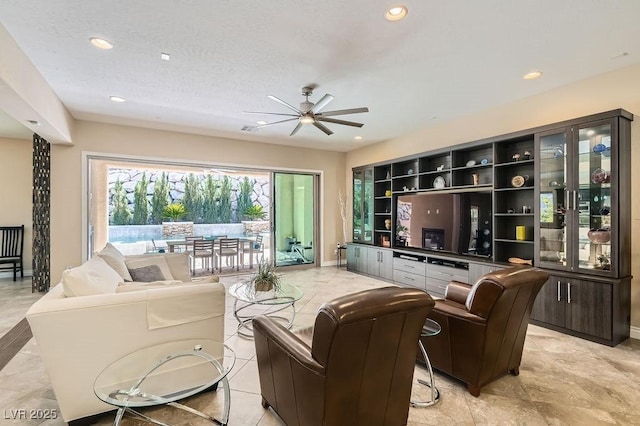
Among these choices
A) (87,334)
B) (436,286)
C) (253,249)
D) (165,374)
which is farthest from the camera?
(253,249)

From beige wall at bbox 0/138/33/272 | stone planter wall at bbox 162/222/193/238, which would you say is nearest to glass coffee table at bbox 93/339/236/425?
beige wall at bbox 0/138/33/272

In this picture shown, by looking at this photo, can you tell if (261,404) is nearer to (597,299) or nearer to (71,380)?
(71,380)

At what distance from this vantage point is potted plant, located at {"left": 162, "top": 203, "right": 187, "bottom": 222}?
27.5ft

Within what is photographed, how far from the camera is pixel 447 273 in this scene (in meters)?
4.84

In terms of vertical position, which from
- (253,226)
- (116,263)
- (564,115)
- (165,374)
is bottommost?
(165,374)

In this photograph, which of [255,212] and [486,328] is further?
[255,212]

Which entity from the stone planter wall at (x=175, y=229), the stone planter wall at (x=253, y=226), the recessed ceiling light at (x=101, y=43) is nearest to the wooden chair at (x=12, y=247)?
the stone planter wall at (x=175, y=229)

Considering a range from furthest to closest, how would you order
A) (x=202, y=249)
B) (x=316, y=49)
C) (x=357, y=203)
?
(x=357, y=203)
(x=202, y=249)
(x=316, y=49)

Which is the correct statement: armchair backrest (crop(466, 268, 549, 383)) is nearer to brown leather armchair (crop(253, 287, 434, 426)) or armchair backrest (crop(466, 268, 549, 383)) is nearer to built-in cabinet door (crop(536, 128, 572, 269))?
brown leather armchair (crop(253, 287, 434, 426))

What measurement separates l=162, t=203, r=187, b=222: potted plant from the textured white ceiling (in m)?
4.07

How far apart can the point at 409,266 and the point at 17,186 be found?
7879mm

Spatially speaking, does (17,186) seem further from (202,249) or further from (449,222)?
(449,222)

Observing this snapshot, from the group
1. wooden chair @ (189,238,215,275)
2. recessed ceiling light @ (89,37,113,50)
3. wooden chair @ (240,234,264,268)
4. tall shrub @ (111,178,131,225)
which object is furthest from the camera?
tall shrub @ (111,178,131,225)

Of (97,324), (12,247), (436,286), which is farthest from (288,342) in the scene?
(12,247)
